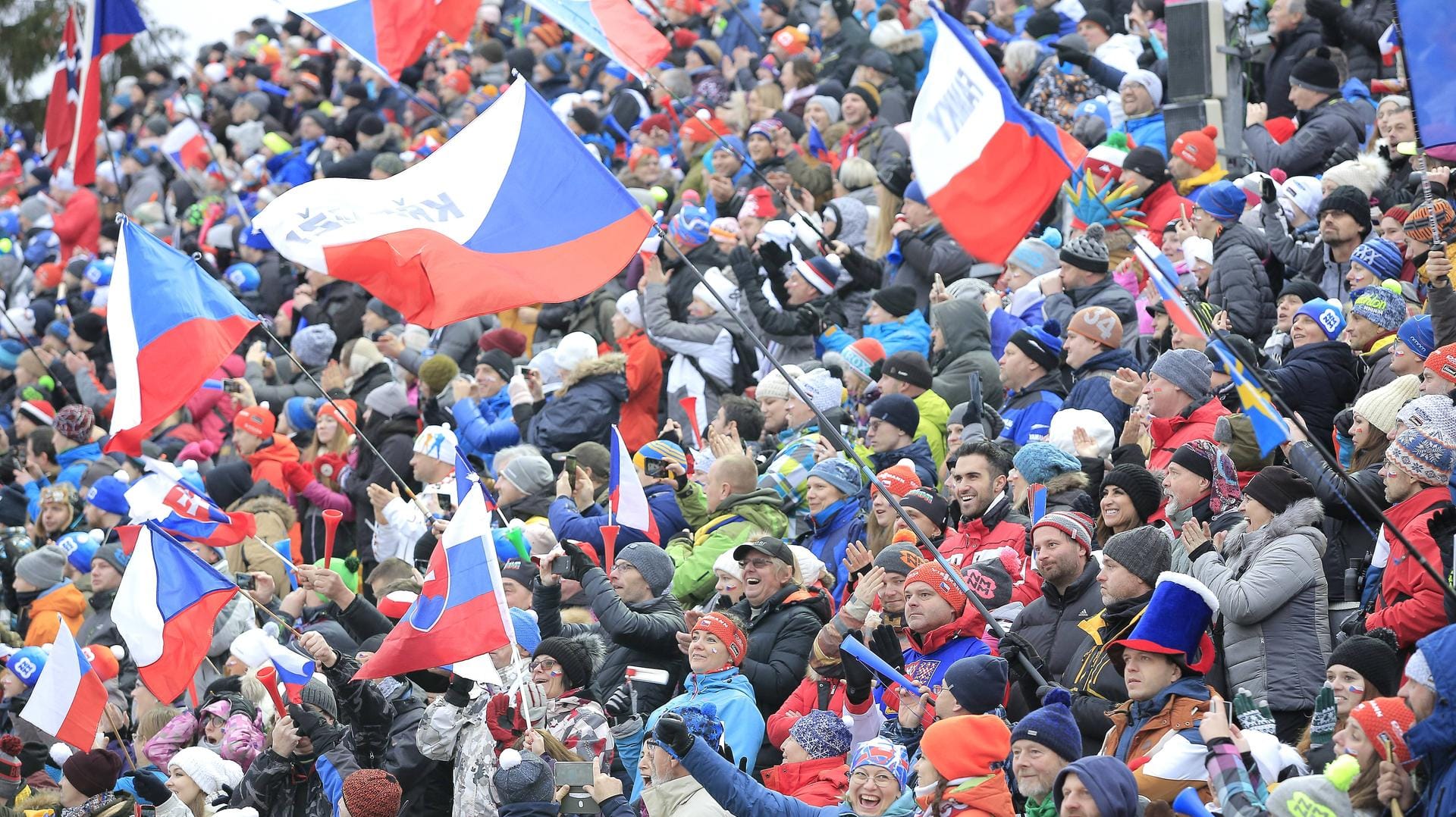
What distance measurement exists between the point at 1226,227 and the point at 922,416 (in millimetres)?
1996

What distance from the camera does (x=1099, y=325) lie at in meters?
9.48

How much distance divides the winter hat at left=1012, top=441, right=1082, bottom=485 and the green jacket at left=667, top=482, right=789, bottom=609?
1311mm

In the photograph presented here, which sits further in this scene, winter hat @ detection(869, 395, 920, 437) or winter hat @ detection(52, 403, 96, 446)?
winter hat @ detection(52, 403, 96, 446)

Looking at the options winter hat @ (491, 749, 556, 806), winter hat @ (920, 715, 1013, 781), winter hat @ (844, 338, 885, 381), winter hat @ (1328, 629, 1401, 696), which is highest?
winter hat @ (1328, 629, 1401, 696)

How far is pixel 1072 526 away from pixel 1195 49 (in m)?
5.50

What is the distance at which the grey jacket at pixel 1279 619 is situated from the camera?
6625mm

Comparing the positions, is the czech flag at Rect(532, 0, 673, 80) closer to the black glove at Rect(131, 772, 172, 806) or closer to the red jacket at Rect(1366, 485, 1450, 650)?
the black glove at Rect(131, 772, 172, 806)

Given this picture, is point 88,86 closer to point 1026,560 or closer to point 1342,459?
point 1026,560

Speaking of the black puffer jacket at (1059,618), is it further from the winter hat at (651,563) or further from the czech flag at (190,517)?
the czech flag at (190,517)

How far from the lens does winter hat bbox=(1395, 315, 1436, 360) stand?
775cm

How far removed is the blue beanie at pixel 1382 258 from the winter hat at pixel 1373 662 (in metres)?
3.60

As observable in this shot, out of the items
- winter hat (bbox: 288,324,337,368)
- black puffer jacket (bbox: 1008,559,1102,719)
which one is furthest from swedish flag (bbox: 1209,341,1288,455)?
winter hat (bbox: 288,324,337,368)

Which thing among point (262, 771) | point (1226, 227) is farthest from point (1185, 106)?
point (262, 771)

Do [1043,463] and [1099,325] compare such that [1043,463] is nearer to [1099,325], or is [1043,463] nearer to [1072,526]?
[1072,526]
